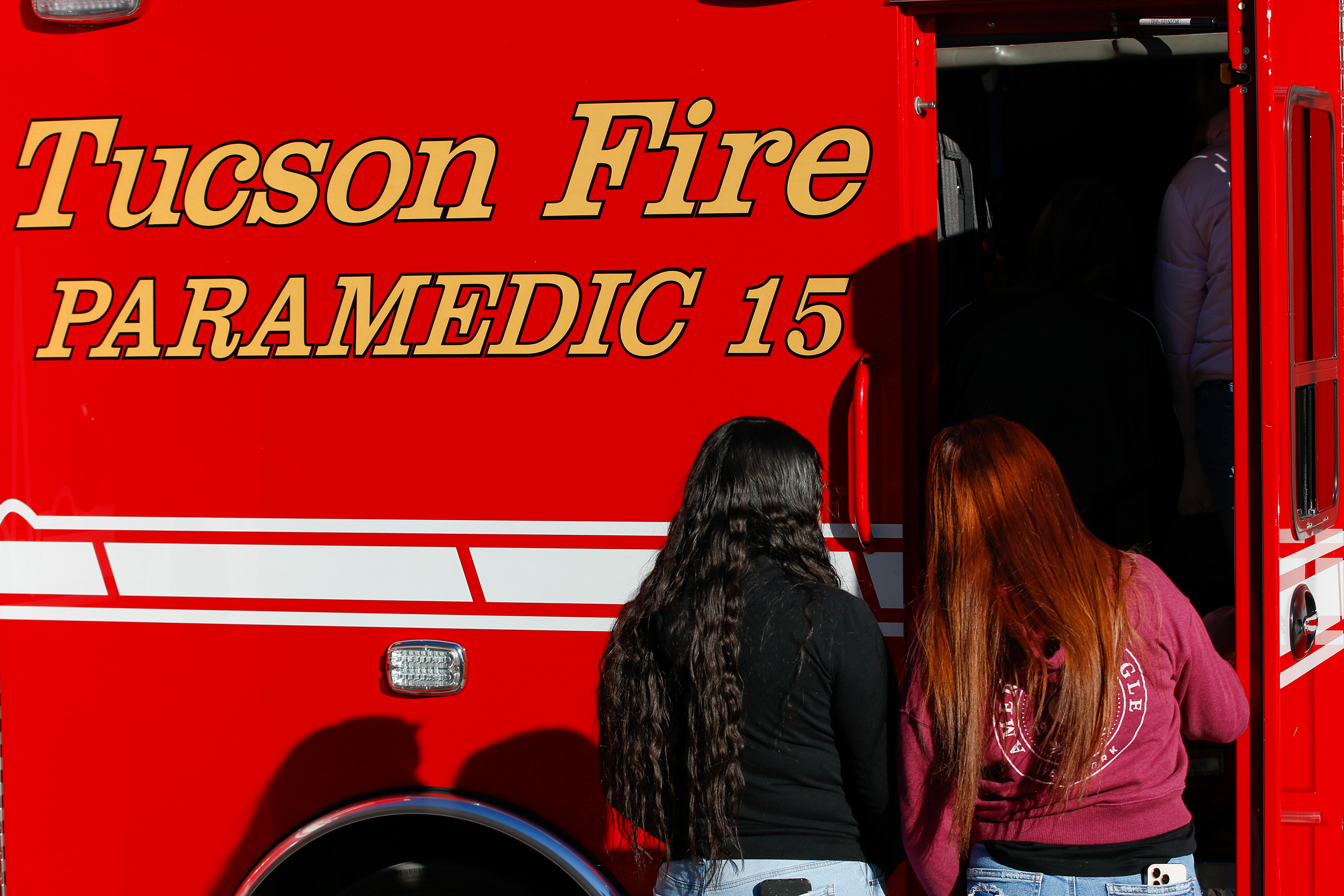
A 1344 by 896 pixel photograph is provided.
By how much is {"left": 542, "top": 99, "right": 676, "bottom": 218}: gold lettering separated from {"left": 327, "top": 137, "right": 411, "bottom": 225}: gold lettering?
0.33 metres

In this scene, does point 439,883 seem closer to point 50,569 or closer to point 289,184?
point 50,569

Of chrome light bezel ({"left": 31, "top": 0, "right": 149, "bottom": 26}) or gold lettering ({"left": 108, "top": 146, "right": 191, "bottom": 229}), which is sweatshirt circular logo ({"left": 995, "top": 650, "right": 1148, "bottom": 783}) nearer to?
gold lettering ({"left": 108, "top": 146, "right": 191, "bottom": 229})

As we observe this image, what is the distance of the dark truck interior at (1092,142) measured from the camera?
2.42 meters

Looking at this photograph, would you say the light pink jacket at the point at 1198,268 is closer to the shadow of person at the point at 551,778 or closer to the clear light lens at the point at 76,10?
the shadow of person at the point at 551,778

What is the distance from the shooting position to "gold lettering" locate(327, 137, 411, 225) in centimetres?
246

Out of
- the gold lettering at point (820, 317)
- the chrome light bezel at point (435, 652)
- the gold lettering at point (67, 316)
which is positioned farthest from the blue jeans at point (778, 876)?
the gold lettering at point (67, 316)

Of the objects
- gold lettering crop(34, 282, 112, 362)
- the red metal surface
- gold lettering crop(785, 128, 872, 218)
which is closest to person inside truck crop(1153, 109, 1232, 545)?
the red metal surface

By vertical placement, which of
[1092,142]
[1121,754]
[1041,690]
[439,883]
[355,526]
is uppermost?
[1092,142]

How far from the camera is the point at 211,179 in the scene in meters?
2.51

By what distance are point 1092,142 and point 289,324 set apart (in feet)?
8.66

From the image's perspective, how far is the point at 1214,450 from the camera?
258 centimetres

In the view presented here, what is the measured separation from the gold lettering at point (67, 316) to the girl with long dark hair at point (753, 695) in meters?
1.54

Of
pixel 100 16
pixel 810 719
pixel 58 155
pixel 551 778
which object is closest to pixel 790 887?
pixel 810 719

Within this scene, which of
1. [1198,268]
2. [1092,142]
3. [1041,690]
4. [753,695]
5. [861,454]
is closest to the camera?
[1041,690]
